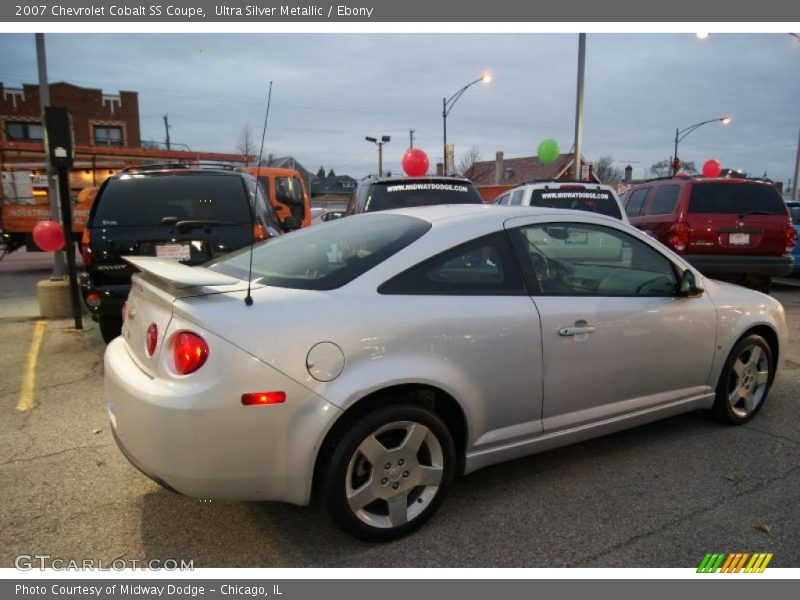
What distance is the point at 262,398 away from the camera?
232 centimetres

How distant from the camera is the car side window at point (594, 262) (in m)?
3.22

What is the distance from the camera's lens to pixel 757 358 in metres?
4.12

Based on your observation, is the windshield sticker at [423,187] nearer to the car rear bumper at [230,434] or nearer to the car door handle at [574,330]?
the car door handle at [574,330]

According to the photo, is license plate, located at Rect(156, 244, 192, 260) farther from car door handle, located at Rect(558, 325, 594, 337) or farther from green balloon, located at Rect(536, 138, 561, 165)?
green balloon, located at Rect(536, 138, 561, 165)

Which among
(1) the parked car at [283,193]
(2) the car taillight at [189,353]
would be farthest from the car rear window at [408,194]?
(2) the car taillight at [189,353]

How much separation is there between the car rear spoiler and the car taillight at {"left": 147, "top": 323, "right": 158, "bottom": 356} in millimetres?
211

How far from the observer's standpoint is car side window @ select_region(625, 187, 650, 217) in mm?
9367

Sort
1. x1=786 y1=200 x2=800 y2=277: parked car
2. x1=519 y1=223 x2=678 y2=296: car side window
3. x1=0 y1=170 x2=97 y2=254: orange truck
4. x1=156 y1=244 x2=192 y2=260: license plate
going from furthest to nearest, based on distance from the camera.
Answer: x1=0 y1=170 x2=97 y2=254: orange truck → x1=786 y1=200 x2=800 y2=277: parked car → x1=156 y1=244 x2=192 y2=260: license plate → x1=519 y1=223 x2=678 y2=296: car side window

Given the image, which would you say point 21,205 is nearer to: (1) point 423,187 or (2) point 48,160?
(2) point 48,160

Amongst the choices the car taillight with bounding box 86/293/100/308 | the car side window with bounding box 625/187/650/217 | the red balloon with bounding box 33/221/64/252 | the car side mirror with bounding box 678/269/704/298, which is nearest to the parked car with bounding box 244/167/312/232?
the red balloon with bounding box 33/221/64/252

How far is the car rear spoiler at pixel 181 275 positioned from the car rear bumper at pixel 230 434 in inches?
15.8

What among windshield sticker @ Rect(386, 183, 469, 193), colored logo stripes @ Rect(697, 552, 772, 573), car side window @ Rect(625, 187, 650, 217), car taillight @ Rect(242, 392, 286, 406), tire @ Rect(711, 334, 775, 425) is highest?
windshield sticker @ Rect(386, 183, 469, 193)

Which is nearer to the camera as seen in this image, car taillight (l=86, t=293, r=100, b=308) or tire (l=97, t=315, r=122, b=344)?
car taillight (l=86, t=293, r=100, b=308)
